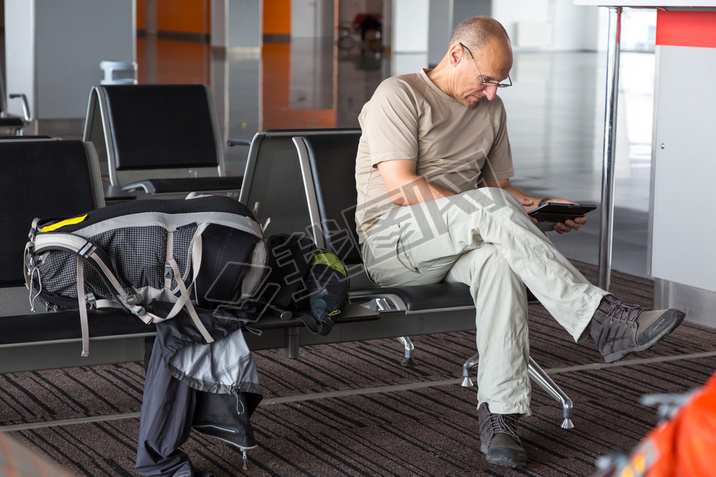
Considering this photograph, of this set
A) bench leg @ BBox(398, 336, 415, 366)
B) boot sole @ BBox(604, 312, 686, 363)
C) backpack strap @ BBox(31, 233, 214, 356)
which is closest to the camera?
backpack strap @ BBox(31, 233, 214, 356)

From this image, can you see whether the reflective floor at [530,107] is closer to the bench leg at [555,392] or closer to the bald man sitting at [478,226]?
the bench leg at [555,392]

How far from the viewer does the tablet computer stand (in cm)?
265

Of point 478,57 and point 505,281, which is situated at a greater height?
point 478,57

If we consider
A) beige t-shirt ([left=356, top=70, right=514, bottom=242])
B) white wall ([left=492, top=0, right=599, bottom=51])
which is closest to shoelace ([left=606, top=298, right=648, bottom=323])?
beige t-shirt ([left=356, top=70, right=514, bottom=242])

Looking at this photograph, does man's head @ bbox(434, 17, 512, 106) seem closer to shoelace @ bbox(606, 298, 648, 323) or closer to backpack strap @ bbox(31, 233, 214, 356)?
shoelace @ bbox(606, 298, 648, 323)

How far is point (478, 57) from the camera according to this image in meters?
2.67

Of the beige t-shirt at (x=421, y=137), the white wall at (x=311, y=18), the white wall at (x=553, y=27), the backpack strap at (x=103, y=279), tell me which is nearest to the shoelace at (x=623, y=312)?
the beige t-shirt at (x=421, y=137)

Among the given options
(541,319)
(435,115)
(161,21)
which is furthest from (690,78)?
(161,21)

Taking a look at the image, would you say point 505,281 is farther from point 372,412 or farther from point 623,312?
point 372,412

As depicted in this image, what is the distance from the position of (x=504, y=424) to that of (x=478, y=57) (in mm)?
1025

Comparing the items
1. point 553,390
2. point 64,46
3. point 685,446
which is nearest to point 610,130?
point 553,390

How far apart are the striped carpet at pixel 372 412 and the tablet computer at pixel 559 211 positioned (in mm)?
564

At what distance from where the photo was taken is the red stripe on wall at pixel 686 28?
3.57 meters

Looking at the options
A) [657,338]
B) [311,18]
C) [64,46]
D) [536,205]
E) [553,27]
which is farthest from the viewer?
[311,18]
